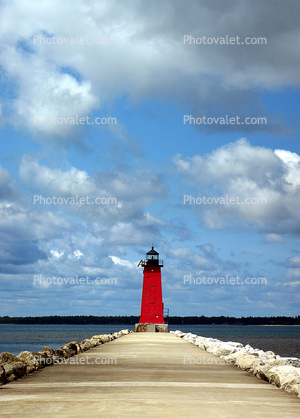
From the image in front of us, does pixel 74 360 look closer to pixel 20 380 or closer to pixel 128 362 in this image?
pixel 128 362

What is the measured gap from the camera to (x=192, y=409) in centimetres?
627

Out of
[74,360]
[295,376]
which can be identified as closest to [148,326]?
[74,360]

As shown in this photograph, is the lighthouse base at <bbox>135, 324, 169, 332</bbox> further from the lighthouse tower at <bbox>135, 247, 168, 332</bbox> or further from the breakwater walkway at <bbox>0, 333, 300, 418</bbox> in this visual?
the breakwater walkway at <bbox>0, 333, 300, 418</bbox>

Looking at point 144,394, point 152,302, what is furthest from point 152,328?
point 144,394

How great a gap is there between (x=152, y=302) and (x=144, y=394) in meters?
29.1

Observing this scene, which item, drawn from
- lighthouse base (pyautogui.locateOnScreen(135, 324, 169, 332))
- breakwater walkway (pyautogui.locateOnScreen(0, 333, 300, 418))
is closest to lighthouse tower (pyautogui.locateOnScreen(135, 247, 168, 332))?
lighthouse base (pyautogui.locateOnScreen(135, 324, 169, 332))

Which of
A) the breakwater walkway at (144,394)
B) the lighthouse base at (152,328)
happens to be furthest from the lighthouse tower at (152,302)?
the breakwater walkway at (144,394)

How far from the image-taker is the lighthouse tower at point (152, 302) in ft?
118

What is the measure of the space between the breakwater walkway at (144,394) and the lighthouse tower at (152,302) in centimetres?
2488

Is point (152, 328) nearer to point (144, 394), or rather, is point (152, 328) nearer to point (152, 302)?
point (152, 302)

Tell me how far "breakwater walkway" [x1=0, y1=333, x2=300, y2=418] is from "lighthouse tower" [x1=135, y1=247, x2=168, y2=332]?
979 inches

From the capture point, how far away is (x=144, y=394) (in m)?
7.40

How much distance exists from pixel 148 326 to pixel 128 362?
2420 centimetres

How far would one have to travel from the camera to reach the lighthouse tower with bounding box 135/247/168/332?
118ft
